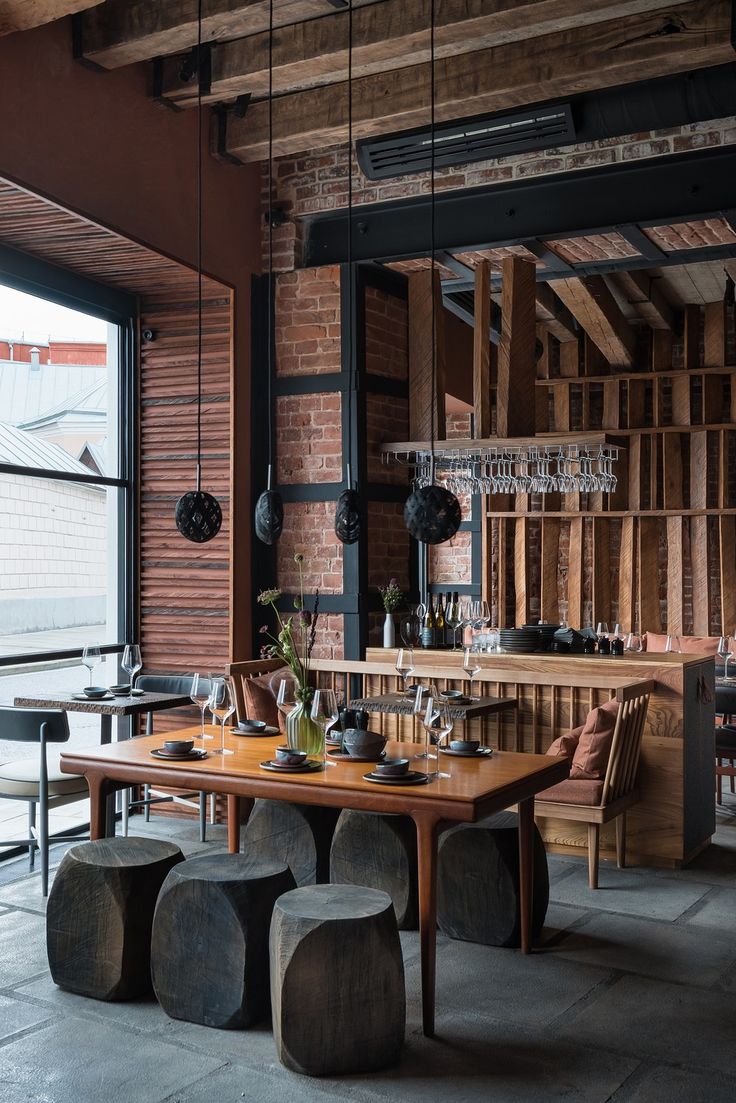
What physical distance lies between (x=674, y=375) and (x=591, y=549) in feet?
5.41

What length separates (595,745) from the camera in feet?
16.5

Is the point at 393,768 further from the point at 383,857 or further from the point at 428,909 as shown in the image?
the point at 383,857

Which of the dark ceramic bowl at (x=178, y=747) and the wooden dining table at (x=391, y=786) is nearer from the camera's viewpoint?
the wooden dining table at (x=391, y=786)

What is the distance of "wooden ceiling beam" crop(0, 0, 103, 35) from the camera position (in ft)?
13.4

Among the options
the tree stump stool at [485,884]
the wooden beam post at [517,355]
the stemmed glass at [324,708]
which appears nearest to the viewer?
the stemmed glass at [324,708]

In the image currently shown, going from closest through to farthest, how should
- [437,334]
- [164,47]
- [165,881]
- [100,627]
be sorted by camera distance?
[165,881] < [164,47] < [100,627] < [437,334]

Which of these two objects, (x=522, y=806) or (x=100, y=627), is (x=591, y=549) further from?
(x=522, y=806)

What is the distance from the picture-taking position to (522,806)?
13.3 feet

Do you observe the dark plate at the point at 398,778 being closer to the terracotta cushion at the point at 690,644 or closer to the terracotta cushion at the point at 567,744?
the terracotta cushion at the point at 567,744

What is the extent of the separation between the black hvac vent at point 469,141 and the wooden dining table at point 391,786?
10.7ft

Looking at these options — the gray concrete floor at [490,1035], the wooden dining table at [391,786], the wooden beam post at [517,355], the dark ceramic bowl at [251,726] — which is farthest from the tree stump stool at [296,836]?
the wooden beam post at [517,355]

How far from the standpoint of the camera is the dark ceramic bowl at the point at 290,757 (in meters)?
3.81

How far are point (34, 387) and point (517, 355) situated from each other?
2763 mm

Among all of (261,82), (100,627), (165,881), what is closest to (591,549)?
(100,627)
